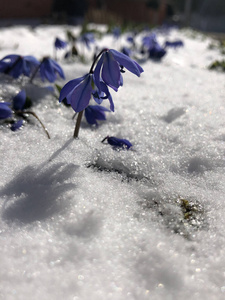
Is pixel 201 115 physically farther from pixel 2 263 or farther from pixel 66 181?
pixel 2 263

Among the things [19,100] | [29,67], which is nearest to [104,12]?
[29,67]

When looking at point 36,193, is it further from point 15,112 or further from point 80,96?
point 15,112

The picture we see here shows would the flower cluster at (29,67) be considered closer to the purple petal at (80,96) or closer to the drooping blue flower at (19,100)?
the drooping blue flower at (19,100)

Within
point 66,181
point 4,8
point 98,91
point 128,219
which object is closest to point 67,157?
point 66,181

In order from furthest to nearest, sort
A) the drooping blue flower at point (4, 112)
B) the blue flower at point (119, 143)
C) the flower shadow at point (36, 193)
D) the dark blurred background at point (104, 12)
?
the dark blurred background at point (104, 12) < the drooping blue flower at point (4, 112) < the blue flower at point (119, 143) < the flower shadow at point (36, 193)

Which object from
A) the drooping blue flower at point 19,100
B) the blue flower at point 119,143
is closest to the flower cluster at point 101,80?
the blue flower at point 119,143

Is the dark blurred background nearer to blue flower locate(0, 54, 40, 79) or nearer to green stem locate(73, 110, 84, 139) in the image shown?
blue flower locate(0, 54, 40, 79)

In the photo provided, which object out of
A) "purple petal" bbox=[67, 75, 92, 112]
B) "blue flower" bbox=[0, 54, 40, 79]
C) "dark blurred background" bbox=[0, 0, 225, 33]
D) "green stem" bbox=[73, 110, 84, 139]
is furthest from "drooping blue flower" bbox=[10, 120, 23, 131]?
"dark blurred background" bbox=[0, 0, 225, 33]
